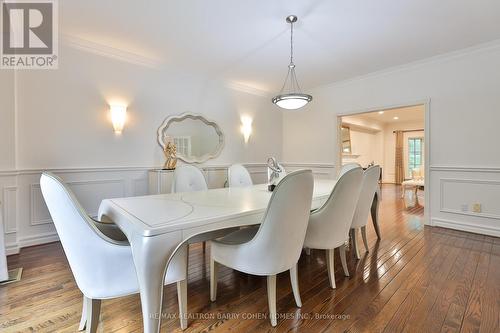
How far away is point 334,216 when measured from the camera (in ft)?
5.98

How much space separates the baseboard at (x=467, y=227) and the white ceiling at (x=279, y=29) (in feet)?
7.73

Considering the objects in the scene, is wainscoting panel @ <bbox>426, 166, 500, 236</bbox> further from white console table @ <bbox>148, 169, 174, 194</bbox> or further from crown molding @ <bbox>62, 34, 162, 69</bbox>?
crown molding @ <bbox>62, 34, 162, 69</bbox>

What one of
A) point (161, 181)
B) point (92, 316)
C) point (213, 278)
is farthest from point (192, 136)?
point (92, 316)

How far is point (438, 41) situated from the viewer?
10.1 feet

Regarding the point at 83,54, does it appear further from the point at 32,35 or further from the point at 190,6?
the point at 190,6

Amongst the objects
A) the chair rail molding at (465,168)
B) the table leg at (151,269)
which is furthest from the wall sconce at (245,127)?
the table leg at (151,269)

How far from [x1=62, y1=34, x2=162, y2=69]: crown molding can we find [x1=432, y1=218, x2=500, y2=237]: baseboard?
4.71 metres

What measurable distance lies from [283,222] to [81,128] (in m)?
2.98

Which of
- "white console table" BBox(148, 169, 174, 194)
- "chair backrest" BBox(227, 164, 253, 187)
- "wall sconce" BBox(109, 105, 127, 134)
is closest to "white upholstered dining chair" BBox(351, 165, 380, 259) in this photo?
"chair backrest" BBox(227, 164, 253, 187)

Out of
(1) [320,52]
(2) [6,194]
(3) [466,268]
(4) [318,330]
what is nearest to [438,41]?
(1) [320,52]

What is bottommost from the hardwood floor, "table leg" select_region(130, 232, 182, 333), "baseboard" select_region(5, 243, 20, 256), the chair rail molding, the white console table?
the hardwood floor

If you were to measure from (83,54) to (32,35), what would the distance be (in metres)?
0.48

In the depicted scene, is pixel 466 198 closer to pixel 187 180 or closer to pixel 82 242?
pixel 187 180

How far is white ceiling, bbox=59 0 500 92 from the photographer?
2.34m
